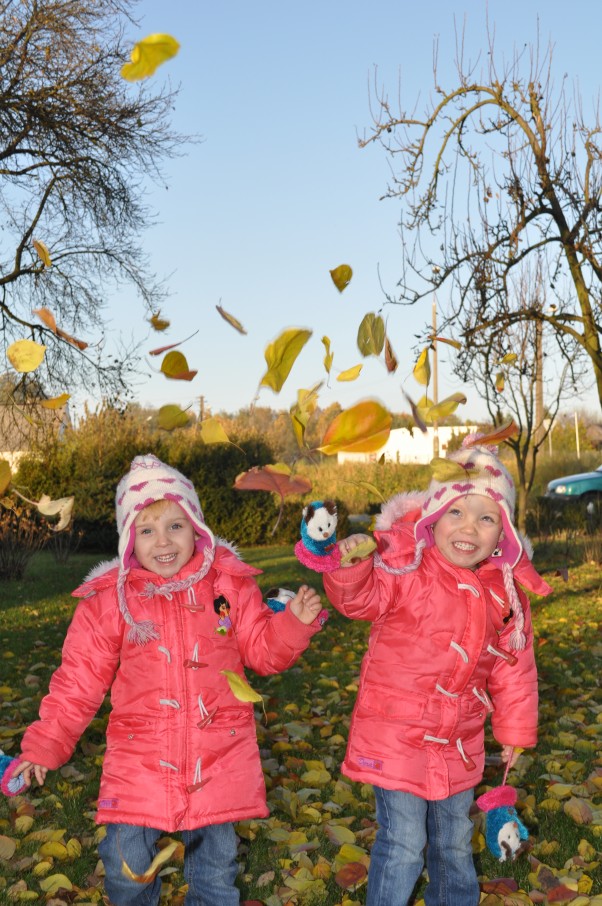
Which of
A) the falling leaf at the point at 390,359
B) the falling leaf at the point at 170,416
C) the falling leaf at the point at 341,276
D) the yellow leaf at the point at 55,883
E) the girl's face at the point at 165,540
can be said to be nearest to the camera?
the falling leaf at the point at 390,359

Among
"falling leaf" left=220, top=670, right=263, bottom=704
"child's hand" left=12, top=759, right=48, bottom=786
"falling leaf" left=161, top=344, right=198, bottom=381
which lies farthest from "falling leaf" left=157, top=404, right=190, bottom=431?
"child's hand" left=12, top=759, right=48, bottom=786

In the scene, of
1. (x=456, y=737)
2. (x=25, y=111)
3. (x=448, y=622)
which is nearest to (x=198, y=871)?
(x=456, y=737)

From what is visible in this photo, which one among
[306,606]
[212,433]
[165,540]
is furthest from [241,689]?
[212,433]

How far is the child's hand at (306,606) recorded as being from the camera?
8.31ft

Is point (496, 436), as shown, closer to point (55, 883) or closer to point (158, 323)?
point (158, 323)

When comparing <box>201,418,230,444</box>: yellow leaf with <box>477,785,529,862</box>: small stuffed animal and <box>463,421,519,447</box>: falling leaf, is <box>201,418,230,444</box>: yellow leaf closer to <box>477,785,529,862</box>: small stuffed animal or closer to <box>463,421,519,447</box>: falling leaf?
<box>463,421,519,447</box>: falling leaf

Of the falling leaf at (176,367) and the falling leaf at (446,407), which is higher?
the falling leaf at (176,367)

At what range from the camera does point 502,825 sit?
286cm

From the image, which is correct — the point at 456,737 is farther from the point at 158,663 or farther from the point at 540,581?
the point at 158,663

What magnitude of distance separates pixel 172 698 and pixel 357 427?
1044 millimetres

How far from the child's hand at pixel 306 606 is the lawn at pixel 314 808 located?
4.23 feet

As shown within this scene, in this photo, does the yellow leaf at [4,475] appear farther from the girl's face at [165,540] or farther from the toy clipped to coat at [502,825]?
the toy clipped to coat at [502,825]

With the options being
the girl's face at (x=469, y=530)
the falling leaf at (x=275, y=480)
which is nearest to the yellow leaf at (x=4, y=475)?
the falling leaf at (x=275, y=480)

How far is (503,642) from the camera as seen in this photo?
2.81 metres
